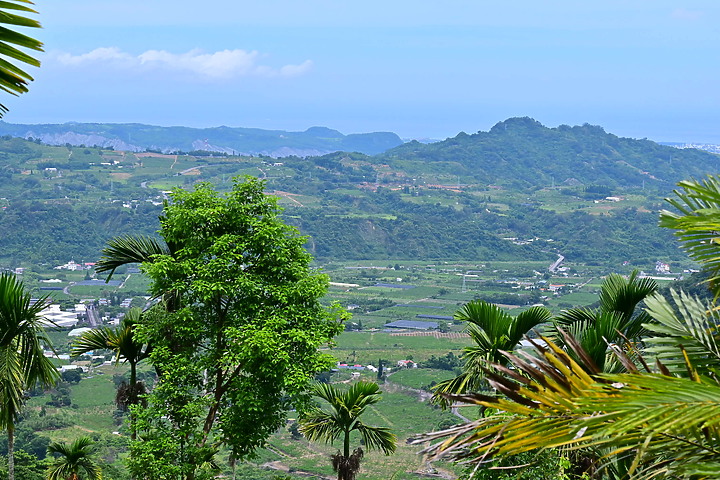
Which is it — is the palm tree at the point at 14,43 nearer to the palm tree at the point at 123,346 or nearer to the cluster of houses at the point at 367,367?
the palm tree at the point at 123,346

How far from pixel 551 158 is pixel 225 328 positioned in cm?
13555

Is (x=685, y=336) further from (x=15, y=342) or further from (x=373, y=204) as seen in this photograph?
(x=373, y=204)

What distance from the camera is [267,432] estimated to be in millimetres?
6602

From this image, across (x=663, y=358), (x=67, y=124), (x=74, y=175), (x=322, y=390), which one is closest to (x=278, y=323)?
(x=322, y=390)

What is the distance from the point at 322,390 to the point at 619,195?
353ft

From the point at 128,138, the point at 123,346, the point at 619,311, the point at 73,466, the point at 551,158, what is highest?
the point at 128,138

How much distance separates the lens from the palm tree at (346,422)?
6.76 meters

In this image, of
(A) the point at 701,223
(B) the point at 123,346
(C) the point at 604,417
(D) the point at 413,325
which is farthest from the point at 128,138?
(C) the point at 604,417

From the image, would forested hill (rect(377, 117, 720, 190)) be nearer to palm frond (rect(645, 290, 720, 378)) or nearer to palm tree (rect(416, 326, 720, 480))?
palm frond (rect(645, 290, 720, 378))

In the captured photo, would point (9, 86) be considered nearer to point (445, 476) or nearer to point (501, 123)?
point (445, 476)

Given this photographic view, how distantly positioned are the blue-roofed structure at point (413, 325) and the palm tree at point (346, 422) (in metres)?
41.2

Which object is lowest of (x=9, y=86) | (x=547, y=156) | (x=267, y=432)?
(x=267, y=432)

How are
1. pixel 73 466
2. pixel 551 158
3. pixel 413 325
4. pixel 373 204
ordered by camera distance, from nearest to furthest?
pixel 73 466 < pixel 413 325 < pixel 373 204 < pixel 551 158

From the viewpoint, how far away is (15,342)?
18.8ft
